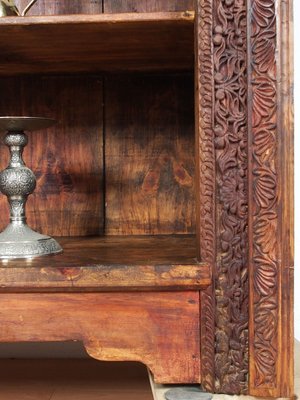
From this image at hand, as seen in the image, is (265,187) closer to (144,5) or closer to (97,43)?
(97,43)

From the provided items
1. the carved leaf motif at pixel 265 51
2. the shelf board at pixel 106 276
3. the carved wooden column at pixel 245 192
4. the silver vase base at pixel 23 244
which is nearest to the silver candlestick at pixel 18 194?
the silver vase base at pixel 23 244

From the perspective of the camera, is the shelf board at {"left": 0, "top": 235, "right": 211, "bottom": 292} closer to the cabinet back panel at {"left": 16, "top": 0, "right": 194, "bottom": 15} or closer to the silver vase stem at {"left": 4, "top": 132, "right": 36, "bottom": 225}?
the silver vase stem at {"left": 4, "top": 132, "right": 36, "bottom": 225}

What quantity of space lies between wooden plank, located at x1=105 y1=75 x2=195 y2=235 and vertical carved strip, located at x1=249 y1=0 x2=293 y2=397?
1.94 feet

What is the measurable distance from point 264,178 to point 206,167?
0.31 ft

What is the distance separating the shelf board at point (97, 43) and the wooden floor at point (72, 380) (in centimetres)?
74

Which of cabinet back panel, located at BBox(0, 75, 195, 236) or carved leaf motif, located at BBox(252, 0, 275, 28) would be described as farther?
cabinet back panel, located at BBox(0, 75, 195, 236)

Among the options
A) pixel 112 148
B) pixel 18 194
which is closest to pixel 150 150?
pixel 112 148

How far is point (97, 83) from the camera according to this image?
151 cm

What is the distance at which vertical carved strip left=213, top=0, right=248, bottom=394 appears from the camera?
0.93 metres

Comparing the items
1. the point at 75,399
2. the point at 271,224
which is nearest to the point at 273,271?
the point at 271,224

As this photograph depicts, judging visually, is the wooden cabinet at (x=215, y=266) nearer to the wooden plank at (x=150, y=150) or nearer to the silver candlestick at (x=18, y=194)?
the silver candlestick at (x=18, y=194)

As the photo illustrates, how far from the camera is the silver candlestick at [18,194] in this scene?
3.52ft

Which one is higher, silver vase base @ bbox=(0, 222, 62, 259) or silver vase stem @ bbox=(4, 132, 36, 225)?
silver vase stem @ bbox=(4, 132, 36, 225)

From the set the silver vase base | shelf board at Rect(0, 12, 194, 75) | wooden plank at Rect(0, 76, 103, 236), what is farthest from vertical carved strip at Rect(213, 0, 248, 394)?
wooden plank at Rect(0, 76, 103, 236)
